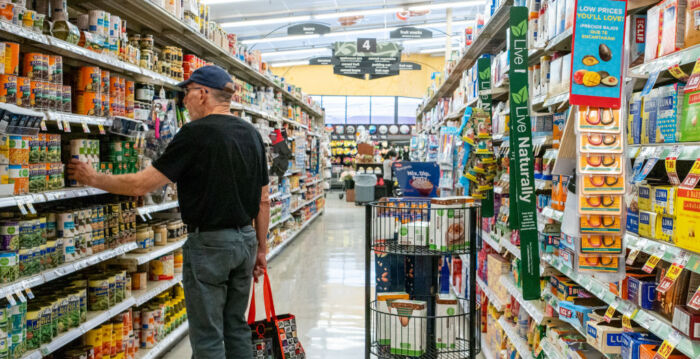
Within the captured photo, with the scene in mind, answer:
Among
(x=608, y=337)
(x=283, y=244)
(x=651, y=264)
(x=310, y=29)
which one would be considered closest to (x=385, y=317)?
(x=608, y=337)

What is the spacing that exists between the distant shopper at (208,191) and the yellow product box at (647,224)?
1719 millimetres

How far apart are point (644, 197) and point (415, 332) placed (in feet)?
4.12

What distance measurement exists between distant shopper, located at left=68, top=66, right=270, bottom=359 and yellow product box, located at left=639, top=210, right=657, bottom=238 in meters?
1.72

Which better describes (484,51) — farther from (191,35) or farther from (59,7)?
(59,7)

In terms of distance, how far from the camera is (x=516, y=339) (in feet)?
10.6

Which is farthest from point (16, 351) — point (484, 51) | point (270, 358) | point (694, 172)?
point (484, 51)

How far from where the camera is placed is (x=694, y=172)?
1.66 metres

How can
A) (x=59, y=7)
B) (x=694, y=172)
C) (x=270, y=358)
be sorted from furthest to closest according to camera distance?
(x=270, y=358), (x=59, y=7), (x=694, y=172)

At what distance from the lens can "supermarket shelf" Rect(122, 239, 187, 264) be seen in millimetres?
3553

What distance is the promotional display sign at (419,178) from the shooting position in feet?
11.6

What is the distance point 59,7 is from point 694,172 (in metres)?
2.91

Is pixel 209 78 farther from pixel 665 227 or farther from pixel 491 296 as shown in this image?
pixel 491 296

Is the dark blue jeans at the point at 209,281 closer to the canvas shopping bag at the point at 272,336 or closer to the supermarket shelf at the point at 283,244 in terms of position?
the canvas shopping bag at the point at 272,336

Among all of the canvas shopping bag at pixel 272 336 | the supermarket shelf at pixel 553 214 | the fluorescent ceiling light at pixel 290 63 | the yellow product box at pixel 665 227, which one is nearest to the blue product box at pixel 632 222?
the yellow product box at pixel 665 227
